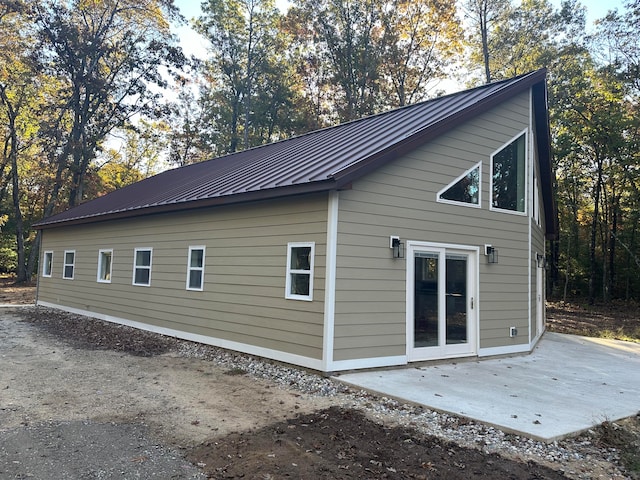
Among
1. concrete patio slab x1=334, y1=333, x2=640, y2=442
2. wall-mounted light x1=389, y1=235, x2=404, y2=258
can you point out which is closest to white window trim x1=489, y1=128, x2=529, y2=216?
wall-mounted light x1=389, y1=235, x2=404, y2=258

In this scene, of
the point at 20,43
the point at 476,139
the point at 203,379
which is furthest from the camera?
the point at 20,43

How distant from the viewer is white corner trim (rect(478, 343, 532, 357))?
7.41 m

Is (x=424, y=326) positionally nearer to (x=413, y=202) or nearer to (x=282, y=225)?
(x=413, y=202)

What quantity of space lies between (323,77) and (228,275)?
18040 millimetres

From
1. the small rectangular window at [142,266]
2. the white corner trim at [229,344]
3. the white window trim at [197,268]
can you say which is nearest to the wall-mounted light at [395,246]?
the white corner trim at [229,344]

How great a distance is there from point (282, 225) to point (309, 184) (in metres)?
1.03

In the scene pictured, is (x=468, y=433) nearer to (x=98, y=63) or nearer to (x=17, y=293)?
(x=17, y=293)

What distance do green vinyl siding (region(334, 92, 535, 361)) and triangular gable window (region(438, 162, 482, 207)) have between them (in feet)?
0.29

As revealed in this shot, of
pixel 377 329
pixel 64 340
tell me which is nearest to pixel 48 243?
pixel 64 340

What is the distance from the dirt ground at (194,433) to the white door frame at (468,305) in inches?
83.2

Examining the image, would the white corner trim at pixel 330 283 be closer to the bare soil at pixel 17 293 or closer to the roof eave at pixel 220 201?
the roof eave at pixel 220 201

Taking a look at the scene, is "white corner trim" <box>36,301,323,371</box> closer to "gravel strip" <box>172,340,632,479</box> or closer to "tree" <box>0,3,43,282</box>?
"gravel strip" <box>172,340,632,479</box>

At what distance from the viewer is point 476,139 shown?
7.52m

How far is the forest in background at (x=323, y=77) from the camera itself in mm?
18703
